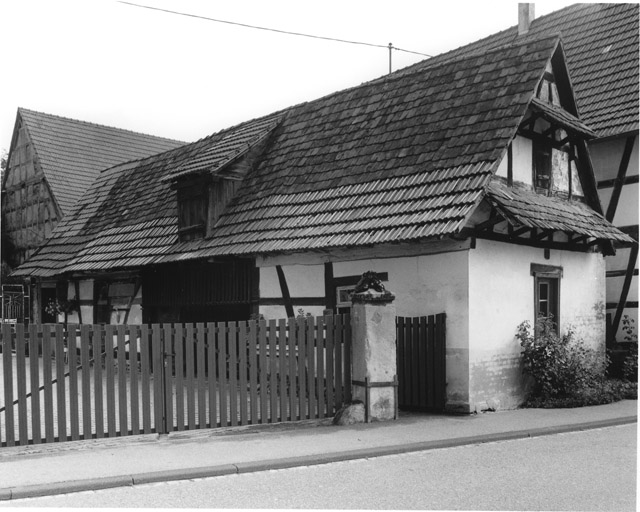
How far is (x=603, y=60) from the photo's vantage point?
16.8 m

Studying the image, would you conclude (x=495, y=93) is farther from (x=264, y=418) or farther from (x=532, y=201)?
(x=264, y=418)

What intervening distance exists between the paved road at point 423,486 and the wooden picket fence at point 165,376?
1.98 metres

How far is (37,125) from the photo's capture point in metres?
29.1

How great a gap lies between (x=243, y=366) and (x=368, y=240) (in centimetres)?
312

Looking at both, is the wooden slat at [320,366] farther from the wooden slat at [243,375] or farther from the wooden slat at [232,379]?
the wooden slat at [232,379]

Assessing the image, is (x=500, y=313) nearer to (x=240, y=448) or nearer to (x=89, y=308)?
(x=240, y=448)

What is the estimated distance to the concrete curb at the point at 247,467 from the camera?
6398mm

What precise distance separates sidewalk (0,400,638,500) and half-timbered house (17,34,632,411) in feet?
4.88

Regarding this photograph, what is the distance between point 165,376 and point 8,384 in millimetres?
1745

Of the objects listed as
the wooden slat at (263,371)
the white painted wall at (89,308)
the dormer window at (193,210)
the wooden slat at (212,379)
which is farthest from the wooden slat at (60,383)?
the white painted wall at (89,308)

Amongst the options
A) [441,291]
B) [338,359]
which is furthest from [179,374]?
[441,291]

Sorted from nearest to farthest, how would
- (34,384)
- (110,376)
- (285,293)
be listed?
1. (34,384)
2. (110,376)
3. (285,293)

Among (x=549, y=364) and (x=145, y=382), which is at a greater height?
(x=145, y=382)

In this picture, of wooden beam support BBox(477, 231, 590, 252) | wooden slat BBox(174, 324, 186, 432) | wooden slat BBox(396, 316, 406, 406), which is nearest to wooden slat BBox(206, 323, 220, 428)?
wooden slat BBox(174, 324, 186, 432)
